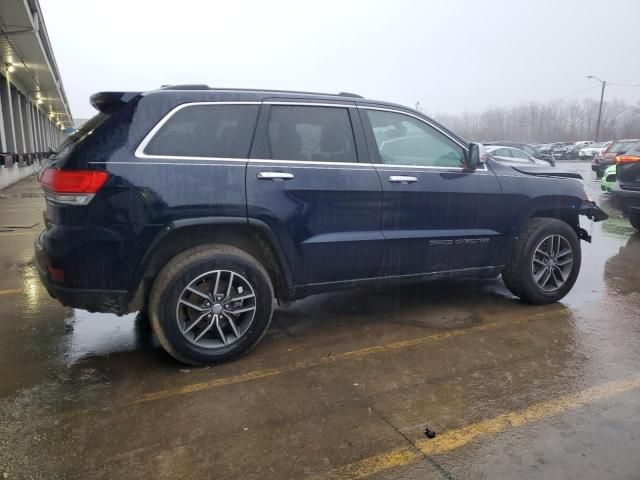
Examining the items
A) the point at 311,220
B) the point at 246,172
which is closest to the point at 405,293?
the point at 311,220

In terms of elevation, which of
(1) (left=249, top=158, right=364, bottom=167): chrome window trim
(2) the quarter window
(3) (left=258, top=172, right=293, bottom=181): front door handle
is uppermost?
(1) (left=249, top=158, right=364, bottom=167): chrome window trim

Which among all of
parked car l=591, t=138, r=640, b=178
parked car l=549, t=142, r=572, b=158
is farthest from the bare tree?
parked car l=591, t=138, r=640, b=178

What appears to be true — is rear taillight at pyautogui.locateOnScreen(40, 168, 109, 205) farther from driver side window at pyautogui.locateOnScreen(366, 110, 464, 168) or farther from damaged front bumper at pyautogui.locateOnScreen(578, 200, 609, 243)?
damaged front bumper at pyautogui.locateOnScreen(578, 200, 609, 243)

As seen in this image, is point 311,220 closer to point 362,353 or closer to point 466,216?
point 362,353

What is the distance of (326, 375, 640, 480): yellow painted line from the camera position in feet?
7.86

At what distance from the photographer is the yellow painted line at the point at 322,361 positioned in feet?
10.2

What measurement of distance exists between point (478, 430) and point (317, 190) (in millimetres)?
1911

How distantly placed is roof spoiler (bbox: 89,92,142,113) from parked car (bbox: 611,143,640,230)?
772cm

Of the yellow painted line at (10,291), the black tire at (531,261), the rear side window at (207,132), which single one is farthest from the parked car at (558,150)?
the yellow painted line at (10,291)

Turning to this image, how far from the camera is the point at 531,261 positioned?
458 cm

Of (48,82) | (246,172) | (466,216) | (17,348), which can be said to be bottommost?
(17,348)

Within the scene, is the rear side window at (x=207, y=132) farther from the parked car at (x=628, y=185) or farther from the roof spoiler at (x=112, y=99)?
the parked car at (x=628, y=185)

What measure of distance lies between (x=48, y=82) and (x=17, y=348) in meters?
25.4

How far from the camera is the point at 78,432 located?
266cm
